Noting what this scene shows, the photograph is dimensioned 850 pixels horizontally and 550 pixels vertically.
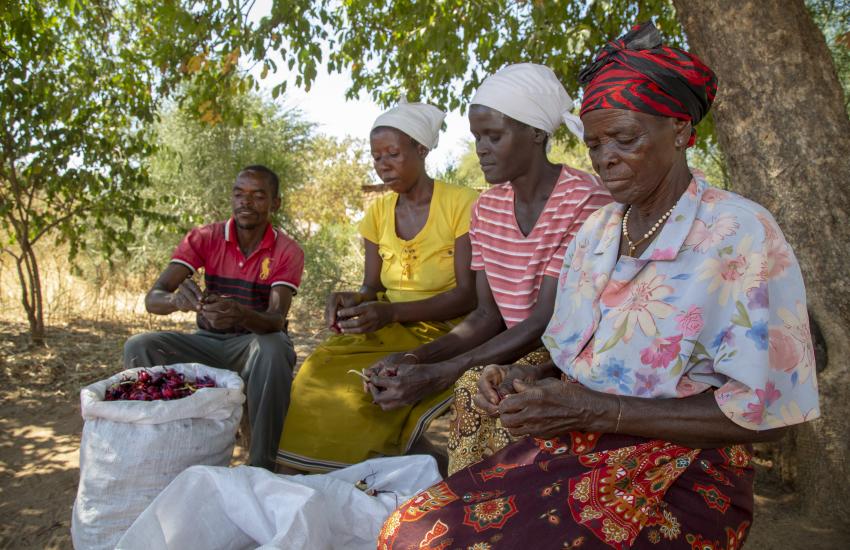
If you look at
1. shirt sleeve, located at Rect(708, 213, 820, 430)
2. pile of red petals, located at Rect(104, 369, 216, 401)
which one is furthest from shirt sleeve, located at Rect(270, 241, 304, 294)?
shirt sleeve, located at Rect(708, 213, 820, 430)

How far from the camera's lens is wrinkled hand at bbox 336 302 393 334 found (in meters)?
2.95

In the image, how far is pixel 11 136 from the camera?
5617mm

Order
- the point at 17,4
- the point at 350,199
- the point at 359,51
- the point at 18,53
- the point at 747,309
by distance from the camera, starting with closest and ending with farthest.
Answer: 1. the point at 747,309
2. the point at 17,4
3. the point at 18,53
4. the point at 359,51
5. the point at 350,199

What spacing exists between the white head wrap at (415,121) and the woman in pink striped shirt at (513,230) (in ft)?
2.06

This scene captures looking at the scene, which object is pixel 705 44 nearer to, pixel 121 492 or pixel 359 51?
pixel 121 492

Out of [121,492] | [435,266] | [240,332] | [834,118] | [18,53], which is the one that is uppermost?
[18,53]

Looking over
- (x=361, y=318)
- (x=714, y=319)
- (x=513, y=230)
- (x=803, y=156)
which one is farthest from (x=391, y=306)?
(x=803, y=156)

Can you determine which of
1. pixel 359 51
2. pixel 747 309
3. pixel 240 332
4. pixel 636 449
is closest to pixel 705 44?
pixel 747 309

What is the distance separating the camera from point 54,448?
3.95 m

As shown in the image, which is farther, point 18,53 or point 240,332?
point 18,53

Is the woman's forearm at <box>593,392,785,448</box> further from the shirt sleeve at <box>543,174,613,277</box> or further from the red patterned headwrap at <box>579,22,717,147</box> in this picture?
→ the shirt sleeve at <box>543,174,613,277</box>

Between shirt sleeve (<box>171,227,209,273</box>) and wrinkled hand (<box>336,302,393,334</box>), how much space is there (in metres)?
1.23

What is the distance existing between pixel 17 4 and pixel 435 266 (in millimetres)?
3846

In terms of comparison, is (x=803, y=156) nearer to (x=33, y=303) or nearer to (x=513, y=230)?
(x=513, y=230)
